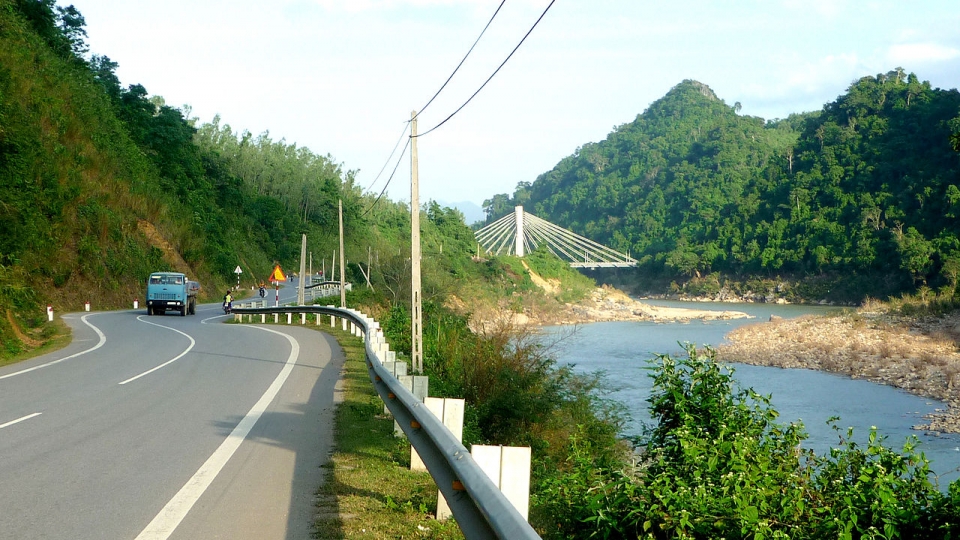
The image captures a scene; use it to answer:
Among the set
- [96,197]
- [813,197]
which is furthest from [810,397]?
[813,197]

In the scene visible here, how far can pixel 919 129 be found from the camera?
83000 millimetres

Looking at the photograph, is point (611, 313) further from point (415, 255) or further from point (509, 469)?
point (509, 469)

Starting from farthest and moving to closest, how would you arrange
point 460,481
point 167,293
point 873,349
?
1. point 873,349
2. point 167,293
3. point 460,481

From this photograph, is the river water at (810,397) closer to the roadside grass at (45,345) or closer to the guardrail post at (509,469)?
the guardrail post at (509,469)

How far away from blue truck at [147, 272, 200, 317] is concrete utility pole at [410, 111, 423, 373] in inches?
973

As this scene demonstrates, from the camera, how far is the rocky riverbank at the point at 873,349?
3404cm

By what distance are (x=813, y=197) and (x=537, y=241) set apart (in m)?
42.7

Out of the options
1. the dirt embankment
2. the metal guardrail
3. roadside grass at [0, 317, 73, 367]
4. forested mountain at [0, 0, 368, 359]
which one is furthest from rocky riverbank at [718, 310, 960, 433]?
forested mountain at [0, 0, 368, 359]

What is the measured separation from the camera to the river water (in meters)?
22.3

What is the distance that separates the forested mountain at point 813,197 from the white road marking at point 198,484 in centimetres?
5568

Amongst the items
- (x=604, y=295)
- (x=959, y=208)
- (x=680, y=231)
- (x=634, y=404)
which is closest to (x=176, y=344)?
(x=634, y=404)

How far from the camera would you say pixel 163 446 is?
8.58m

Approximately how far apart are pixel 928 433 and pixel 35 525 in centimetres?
2486

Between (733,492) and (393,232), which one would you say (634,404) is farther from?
(393,232)
